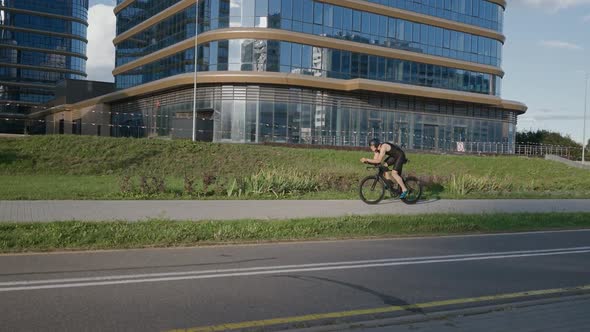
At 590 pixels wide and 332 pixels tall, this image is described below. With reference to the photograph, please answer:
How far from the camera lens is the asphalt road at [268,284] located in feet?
18.1

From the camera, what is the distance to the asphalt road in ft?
18.1

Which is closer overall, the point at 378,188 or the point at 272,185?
the point at 378,188

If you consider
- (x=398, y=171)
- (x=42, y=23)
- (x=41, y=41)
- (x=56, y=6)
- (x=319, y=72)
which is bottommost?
(x=398, y=171)

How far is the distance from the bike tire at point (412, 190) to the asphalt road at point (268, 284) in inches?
242

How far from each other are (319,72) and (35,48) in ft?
252

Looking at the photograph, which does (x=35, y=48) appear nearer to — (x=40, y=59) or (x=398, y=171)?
(x=40, y=59)

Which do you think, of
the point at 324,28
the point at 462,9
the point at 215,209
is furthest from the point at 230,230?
the point at 462,9

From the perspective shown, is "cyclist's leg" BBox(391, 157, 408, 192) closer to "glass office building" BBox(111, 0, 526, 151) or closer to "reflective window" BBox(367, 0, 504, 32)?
"glass office building" BBox(111, 0, 526, 151)

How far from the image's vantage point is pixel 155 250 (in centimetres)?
898

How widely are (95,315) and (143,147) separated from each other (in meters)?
21.4

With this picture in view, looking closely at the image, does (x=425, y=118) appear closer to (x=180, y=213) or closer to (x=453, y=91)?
(x=453, y=91)

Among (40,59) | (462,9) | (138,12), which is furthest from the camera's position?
(40,59)

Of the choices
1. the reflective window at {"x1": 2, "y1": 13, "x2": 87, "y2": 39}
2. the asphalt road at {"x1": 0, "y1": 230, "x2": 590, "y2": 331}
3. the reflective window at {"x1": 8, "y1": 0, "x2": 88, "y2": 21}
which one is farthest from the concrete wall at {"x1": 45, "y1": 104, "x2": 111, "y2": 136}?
the asphalt road at {"x1": 0, "y1": 230, "x2": 590, "y2": 331}

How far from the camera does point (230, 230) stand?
10.3 meters
